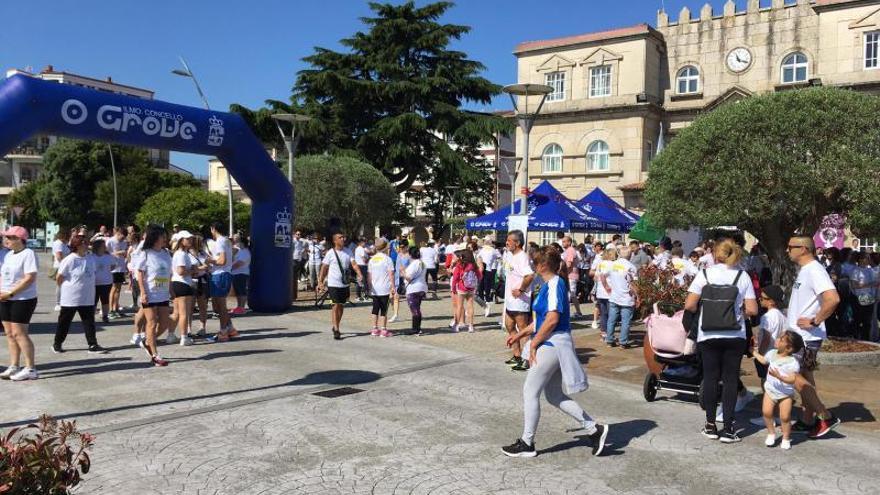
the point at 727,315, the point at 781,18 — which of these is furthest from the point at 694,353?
the point at 781,18

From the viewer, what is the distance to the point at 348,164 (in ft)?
100

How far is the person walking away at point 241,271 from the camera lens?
43.0 ft

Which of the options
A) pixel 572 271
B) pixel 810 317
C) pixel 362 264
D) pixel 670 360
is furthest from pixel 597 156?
pixel 810 317

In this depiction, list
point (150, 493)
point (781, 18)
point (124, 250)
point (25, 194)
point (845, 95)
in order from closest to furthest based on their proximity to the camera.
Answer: point (150, 493), point (845, 95), point (124, 250), point (781, 18), point (25, 194)

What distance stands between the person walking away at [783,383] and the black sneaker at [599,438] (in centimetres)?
154

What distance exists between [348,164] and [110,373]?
22627mm

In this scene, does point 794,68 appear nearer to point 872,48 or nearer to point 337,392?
point 872,48

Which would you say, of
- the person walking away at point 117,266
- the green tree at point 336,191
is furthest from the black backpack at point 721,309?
the green tree at point 336,191

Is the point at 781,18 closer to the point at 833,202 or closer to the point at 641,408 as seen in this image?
the point at 833,202

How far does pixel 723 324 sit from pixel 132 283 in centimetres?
1192

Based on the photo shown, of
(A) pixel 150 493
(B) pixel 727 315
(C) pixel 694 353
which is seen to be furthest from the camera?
(C) pixel 694 353

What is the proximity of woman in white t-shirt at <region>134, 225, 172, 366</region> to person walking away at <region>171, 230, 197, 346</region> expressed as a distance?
480 millimetres

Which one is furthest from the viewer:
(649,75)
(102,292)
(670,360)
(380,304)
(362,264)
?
(649,75)

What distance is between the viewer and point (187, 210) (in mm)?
45094
